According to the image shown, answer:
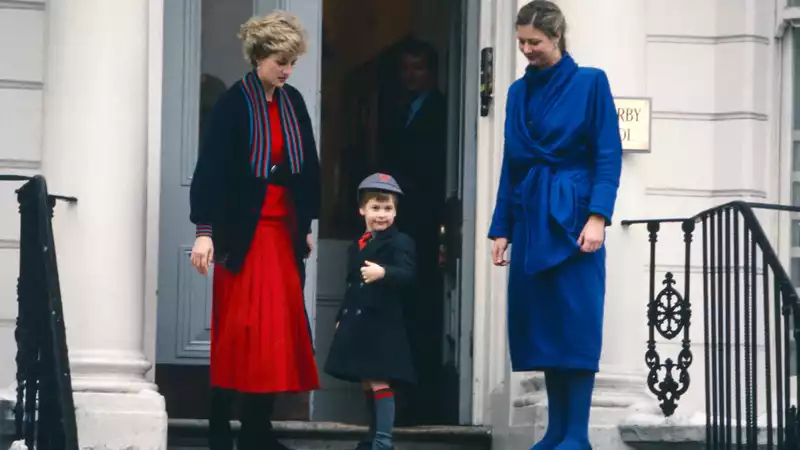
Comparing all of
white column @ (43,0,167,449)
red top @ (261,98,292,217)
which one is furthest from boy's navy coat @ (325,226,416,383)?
white column @ (43,0,167,449)

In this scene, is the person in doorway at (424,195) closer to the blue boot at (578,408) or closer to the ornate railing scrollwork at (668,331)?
the ornate railing scrollwork at (668,331)

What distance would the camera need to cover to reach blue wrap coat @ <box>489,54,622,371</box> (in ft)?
20.0

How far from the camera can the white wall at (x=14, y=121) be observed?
7.38 meters

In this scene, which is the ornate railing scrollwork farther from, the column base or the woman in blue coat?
the column base

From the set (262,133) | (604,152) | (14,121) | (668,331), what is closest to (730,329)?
(668,331)

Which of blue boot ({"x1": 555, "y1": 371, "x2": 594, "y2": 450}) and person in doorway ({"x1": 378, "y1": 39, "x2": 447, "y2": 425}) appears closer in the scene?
blue boot ({"x1": 555, "y1": 371, "x2": 594, "y2": 450})

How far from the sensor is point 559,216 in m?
6.08

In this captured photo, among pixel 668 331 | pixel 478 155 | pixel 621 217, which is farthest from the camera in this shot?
pixel 478 155

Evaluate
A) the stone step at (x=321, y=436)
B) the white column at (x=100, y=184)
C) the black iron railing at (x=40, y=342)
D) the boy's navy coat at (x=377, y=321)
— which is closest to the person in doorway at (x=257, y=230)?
the boy's navy coat at (x=377, y=321)

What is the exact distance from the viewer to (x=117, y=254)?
274 inches

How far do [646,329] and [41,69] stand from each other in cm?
A: 288

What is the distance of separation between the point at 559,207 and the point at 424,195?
107 inches

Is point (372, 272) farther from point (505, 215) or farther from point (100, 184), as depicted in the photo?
point (100, 184)

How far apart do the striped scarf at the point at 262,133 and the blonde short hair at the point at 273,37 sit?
12 cm
